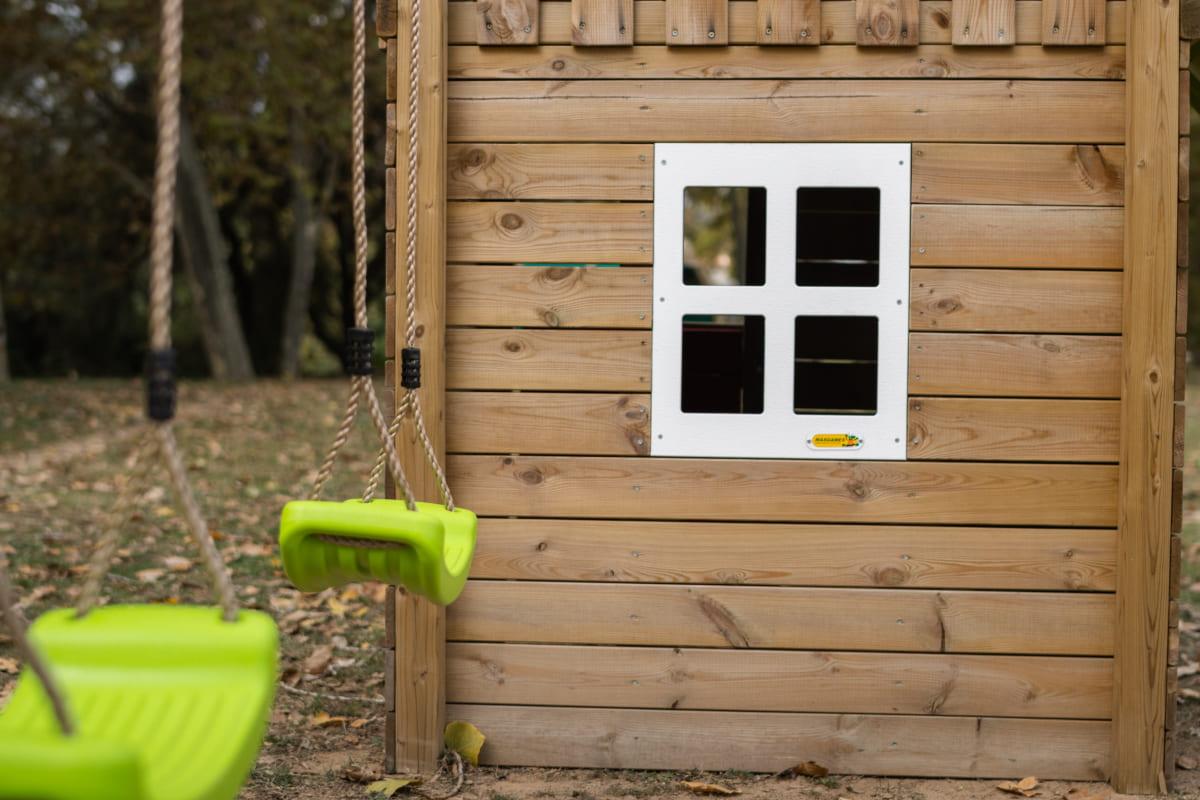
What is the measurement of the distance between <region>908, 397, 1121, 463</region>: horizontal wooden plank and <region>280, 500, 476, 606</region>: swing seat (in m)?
1.55

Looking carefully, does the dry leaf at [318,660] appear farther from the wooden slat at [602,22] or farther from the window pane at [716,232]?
the window pane at [716,232]

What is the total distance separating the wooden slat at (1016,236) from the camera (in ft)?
11.4

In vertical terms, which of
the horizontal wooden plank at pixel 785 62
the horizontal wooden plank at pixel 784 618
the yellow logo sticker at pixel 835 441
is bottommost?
the horizontal wooden plank at pixel 784 618

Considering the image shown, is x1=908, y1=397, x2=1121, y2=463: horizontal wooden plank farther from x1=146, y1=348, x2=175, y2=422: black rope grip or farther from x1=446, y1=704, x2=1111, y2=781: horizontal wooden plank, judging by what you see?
x1=146, y1=348, x2=175, y2=422: black rope grip

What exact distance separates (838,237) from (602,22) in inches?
35.5

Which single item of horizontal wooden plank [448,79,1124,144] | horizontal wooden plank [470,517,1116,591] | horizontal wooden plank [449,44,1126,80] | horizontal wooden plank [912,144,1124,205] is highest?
horizontal wooden plank [449,44,1126,80]

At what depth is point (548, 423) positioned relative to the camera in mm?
3574

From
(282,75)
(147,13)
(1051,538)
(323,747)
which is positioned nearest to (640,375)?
(1051,538)

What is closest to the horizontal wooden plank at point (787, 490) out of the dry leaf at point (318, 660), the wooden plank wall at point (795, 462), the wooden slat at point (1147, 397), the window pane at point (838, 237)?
the wooden plank wall at point (795, 462)

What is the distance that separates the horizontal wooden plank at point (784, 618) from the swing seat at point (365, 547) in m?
1.05

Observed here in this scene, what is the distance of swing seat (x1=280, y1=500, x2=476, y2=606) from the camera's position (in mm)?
2379

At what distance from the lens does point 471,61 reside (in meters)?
3.54

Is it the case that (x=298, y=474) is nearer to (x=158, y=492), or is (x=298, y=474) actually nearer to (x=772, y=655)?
(x=158, y=492)

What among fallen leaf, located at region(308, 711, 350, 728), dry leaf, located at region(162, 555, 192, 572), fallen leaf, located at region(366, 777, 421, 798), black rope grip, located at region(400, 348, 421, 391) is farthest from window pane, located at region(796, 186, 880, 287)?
dry leaf, located at region(162, 555, 192, 572)
